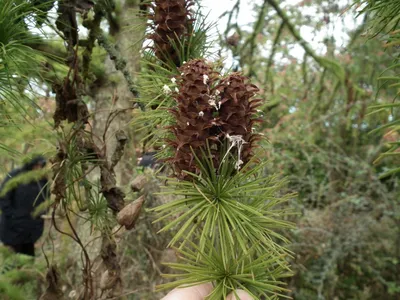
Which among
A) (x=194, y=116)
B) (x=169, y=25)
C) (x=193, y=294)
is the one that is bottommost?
(x=193, y=294)

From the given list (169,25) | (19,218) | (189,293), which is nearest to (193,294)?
(189,293)

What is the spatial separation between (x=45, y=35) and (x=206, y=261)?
0.59 meters

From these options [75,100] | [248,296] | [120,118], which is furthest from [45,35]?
[120,118]

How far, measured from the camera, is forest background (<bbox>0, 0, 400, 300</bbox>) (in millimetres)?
973

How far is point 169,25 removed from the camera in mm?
836

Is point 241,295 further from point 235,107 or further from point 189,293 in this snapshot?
point 235,107

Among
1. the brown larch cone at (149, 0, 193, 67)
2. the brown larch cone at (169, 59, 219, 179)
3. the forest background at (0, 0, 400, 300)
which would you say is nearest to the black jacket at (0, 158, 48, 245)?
the forest background at (0, 0, 400, 300)

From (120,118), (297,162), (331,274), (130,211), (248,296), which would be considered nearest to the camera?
(248,296)

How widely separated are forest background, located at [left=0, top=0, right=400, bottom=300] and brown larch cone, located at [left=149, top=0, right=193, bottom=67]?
0.08 metres

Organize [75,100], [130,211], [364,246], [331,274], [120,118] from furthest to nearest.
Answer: [364,246] < [331,274] < [120,118] < [75,100] < [130,211]

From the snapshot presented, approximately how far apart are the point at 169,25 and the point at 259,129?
1.47 feet

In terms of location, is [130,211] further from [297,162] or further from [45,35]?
[297,162]

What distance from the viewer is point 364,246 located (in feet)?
13.0

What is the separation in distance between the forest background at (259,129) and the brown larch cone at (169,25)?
0.08 m
